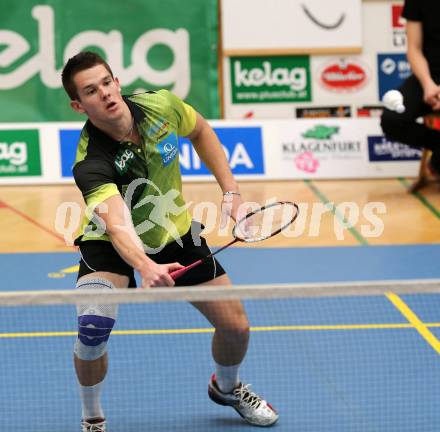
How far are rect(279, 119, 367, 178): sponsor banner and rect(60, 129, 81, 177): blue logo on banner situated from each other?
1960mm

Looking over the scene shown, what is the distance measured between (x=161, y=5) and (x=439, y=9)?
335 cm

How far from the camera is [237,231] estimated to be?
4.45 meters

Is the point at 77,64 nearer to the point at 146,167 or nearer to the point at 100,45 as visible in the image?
the point at 146,167

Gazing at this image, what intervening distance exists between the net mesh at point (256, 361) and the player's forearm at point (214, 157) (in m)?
0.56

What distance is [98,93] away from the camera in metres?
4.18

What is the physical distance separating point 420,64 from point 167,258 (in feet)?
15.6

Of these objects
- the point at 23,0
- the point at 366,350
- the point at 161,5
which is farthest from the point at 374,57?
the point at 366,350

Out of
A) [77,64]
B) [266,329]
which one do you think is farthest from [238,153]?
[77,64]

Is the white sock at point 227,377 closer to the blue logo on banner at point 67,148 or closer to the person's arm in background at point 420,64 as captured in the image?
the person's arm in background at point 420,64

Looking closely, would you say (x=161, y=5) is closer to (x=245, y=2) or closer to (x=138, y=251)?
(x=245, y=2)

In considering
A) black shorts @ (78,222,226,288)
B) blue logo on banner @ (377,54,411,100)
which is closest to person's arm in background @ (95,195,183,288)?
black shorts @ (78,222,226,288)

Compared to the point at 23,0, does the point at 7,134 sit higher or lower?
lower

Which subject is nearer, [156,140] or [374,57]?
[156,140]

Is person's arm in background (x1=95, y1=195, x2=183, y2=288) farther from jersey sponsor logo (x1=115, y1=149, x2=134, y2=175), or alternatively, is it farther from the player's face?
the player's face
